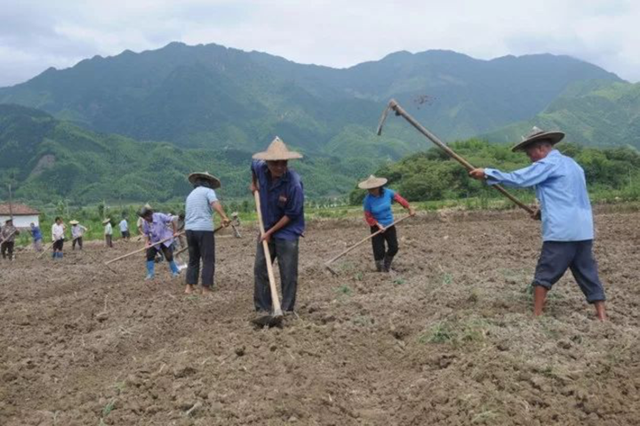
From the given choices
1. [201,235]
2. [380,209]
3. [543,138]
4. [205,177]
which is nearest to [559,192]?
[543,138]

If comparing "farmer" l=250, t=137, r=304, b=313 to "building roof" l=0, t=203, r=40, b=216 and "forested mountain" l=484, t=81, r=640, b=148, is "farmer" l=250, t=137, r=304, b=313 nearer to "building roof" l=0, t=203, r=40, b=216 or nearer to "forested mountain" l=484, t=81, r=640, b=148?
"building roof" l=0, t=203, r=40, b=216

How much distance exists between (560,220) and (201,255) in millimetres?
4695

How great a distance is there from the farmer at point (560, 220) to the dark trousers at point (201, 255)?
4.03 m

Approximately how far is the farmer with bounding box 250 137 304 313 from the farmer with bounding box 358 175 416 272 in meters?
3.24

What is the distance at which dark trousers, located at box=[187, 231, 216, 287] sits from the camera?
873cm

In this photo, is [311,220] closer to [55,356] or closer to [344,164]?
[55,356]

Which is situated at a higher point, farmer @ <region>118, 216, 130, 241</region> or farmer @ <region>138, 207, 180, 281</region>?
farmer @ <region>138, 207, 180, 281</region>

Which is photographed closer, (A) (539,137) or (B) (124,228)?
(A) (539,137)

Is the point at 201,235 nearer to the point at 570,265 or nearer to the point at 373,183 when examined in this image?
the point at 373,183

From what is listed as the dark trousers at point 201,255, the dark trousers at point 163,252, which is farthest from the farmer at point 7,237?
the dark trousers at point 201,255

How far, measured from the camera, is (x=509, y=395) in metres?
4.15

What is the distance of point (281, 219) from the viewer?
6.46 meters

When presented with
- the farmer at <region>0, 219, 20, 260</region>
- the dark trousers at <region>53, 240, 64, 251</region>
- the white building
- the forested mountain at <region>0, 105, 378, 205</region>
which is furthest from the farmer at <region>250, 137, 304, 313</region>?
the forested mountain at <region>0, 105, 378, 205</region>

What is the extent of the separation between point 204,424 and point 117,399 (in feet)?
2.64
